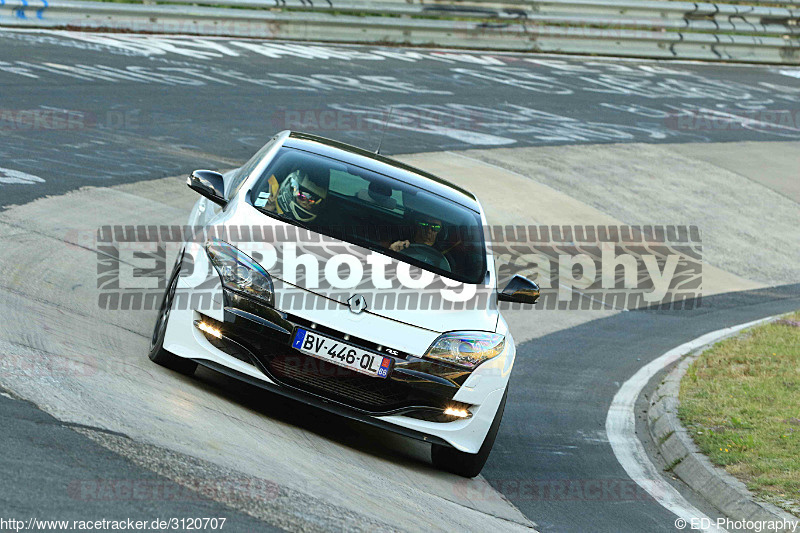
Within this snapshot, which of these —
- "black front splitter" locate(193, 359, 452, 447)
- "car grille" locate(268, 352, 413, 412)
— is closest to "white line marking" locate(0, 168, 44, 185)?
"black front splitter" locate(193, 359, 452, 447)

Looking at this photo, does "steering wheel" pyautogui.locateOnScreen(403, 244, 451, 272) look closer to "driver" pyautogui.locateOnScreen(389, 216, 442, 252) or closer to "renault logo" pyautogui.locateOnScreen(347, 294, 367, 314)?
"driver" pyautogui.locateOnScreen(389, 216, 442, 252)

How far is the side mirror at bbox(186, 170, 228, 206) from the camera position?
6.71 meters

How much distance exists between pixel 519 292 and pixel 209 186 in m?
2.11

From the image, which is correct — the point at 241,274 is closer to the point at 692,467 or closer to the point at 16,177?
the point at 692,467

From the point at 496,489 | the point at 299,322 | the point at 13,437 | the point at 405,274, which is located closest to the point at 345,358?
the point at 299,322

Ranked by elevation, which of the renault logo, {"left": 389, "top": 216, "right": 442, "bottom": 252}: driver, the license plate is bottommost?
the license plate

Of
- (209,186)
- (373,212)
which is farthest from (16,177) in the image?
(373,212)

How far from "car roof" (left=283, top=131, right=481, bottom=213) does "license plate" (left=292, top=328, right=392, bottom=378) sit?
181 centimetres

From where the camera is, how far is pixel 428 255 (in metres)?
6.45

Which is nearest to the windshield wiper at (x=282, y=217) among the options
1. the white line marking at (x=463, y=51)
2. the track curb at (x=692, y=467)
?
the track curb at (x=692, y=467)

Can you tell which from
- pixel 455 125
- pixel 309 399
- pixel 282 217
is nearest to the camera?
pixel 309 399

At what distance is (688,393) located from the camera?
8586 mm

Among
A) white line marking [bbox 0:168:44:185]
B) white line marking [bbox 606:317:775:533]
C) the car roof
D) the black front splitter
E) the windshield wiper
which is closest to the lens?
the black front splitter

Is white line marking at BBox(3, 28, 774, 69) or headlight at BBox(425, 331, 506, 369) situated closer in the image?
headlight at BBox(425, 331, 506, 369)
